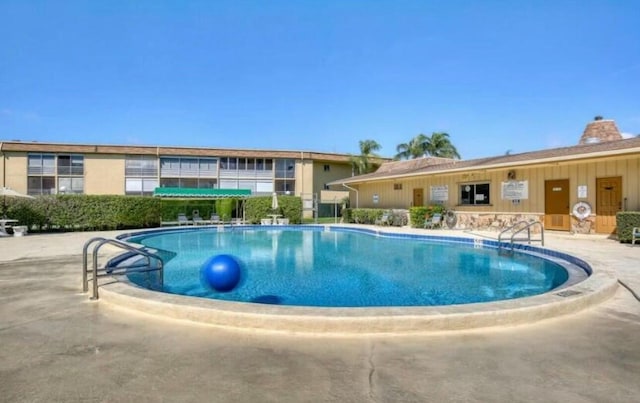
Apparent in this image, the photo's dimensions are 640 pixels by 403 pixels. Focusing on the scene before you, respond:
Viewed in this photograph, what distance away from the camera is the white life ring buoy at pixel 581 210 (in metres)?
15.3

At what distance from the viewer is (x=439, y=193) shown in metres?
22.5

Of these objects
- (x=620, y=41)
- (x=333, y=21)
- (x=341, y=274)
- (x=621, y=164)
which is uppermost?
(x=333, y=21)

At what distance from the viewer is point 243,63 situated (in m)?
25.7

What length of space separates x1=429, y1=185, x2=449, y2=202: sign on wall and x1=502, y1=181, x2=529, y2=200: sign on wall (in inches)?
145

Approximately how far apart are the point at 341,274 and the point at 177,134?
35.3m

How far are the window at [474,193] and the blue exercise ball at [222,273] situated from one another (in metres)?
16.8

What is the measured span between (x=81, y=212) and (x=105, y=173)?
19210mm

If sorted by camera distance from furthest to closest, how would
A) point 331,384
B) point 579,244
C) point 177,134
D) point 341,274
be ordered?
point 177,134 → point 579,244 → point 341,274 → point 331,384

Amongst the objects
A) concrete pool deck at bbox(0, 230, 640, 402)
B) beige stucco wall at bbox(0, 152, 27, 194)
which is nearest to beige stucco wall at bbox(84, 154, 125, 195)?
beige stucco wall at bbox(0, 152, 27, 194)

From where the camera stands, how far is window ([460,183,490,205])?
65.0 feet

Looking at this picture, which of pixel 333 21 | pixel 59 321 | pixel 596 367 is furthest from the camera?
pixel 333 21

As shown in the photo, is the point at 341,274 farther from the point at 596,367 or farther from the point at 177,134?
the point at 177,134

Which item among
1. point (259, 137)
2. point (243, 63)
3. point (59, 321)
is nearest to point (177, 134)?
point (259, 137)

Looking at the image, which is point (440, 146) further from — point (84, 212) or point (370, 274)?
point (370, 274)
